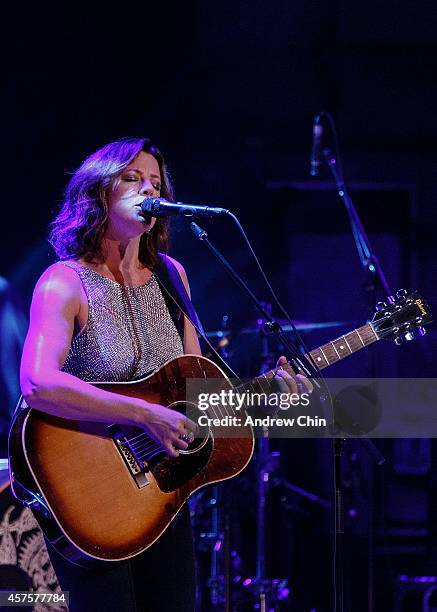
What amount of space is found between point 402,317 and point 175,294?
99 centimetres

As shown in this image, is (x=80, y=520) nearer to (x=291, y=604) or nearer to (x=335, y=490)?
(x=335, y=490)

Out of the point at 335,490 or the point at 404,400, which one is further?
the point at 404,400

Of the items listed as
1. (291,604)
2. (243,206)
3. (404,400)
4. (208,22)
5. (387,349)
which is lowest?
(291,604)

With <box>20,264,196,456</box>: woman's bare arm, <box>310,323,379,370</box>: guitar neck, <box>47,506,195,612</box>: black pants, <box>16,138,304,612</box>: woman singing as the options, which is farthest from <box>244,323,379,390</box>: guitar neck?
<box>47,506,195,612</box>: black pants

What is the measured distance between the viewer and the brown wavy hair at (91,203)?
2.79 m

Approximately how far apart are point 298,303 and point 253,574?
69.8 inches

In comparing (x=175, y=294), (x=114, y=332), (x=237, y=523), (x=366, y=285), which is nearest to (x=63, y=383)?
(x=114, y=332)

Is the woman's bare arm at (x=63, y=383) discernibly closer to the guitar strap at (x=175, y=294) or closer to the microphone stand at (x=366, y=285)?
Answer: the guitar strap at (x=175, y=294)

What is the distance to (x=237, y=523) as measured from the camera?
5.38m

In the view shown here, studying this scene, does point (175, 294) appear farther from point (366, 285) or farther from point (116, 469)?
point (366, 285)

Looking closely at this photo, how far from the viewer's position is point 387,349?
18.4ft

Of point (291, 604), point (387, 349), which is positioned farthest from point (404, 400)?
point (291, 604)

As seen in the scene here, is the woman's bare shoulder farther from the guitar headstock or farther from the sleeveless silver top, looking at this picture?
the guitar headstock

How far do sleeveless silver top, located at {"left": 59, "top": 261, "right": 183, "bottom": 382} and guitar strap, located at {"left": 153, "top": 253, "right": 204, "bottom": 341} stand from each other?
0.14ft
